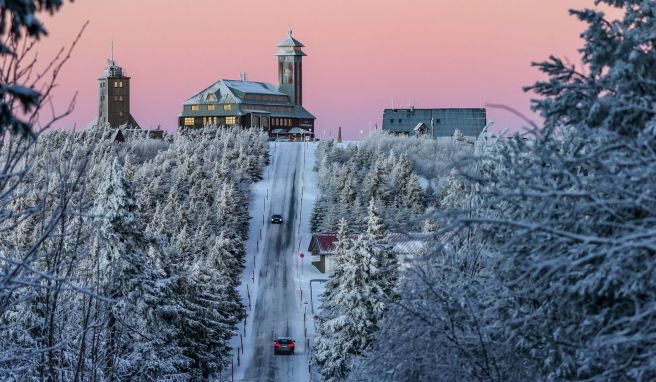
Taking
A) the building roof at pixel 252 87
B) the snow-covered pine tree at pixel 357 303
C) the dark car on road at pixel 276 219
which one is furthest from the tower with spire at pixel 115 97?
the snow-covered pine tree at pixel 357 303

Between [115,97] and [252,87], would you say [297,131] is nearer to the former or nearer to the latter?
[252,87]

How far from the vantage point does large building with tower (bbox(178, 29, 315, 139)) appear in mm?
147500

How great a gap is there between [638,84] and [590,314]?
7.67 ft

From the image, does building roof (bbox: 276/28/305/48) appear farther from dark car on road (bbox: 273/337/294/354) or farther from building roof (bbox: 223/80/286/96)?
dark car on road (bbox: 273/337/294/354)

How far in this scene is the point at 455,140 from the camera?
447 feet

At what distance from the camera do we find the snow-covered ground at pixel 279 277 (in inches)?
2074

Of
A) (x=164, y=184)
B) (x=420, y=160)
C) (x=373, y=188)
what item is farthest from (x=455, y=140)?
(x=164, y=184)

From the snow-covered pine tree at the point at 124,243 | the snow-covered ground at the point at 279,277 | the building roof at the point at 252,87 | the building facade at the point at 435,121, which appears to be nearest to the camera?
the snow-covered pine tree at the point at 124,243

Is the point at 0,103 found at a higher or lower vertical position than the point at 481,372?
higher

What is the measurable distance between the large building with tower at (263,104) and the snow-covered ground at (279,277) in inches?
887

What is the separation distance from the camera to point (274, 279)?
247 feet

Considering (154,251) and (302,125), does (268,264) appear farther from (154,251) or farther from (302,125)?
(302,125)

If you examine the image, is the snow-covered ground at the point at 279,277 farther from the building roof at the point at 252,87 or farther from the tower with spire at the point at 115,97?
the tower with spire at the point at 115,97

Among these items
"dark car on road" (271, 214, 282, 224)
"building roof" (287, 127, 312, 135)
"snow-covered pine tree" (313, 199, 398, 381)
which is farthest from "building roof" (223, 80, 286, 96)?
"snow-covered pine tree" (313, 199, 398, 381)
